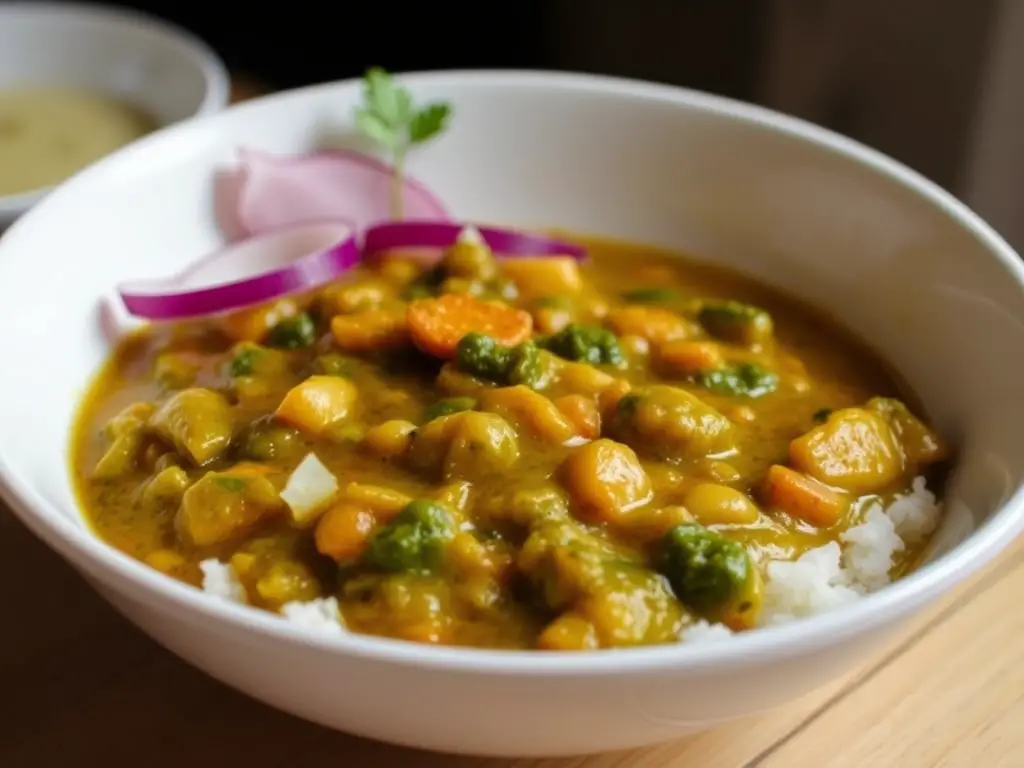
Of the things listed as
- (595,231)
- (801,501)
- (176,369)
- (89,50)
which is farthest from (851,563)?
(89,50)

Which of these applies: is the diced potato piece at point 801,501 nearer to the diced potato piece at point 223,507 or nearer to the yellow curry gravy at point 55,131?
the diced potato piece at point 223,507

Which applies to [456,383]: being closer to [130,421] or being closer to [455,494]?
[455,494]

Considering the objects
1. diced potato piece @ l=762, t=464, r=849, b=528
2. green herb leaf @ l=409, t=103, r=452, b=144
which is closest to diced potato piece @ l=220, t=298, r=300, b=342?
green herb leaf @ l=409, t=103, r=452, b=144

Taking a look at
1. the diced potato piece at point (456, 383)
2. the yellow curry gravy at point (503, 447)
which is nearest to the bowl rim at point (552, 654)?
the yellow curry gravy at point (503, 447)

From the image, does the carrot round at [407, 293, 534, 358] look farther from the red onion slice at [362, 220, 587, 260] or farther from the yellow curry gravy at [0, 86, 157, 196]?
the yellow curry gravy at [0, 86, 157, 196]

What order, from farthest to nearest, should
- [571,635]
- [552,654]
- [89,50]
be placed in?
[89,50], [571,635], [552,654]
